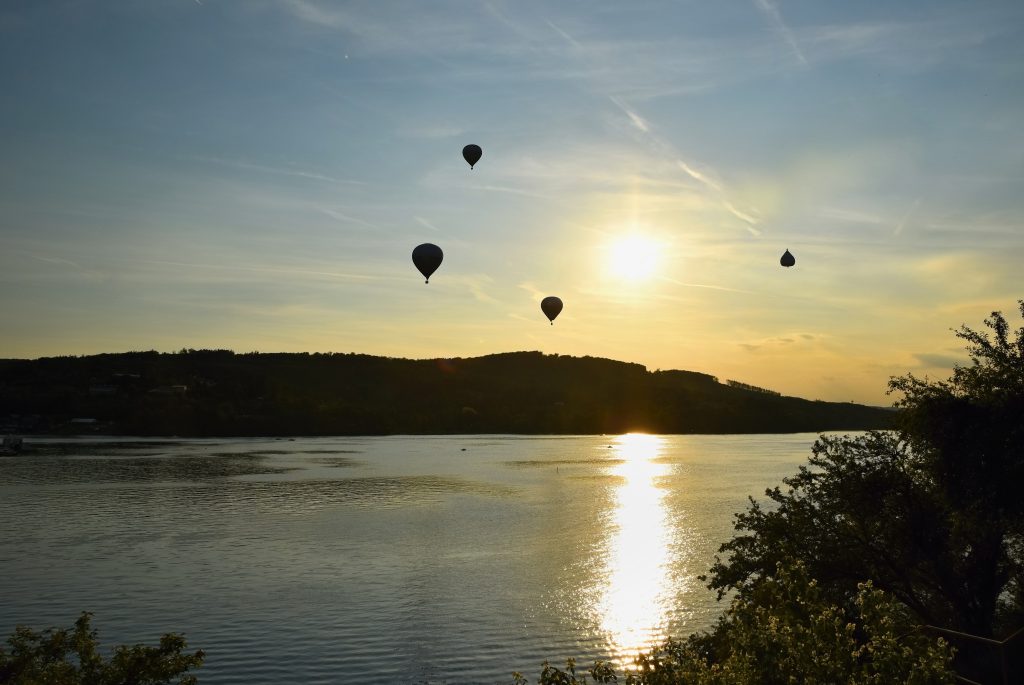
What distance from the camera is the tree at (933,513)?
29953 mm

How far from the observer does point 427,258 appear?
87188 millimetres

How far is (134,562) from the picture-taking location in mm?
64875

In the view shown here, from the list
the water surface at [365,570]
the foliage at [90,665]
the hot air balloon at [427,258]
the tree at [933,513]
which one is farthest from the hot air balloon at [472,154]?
→ the foliage at [90,665]

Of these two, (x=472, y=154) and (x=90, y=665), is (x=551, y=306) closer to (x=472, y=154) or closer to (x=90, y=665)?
(x=472, y=154)

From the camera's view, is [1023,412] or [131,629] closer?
[1023,412]

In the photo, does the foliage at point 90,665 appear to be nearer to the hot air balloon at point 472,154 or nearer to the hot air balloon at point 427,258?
the hot air balloon at point 427,258

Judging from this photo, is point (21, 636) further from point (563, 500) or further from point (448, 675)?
point (563, 500)

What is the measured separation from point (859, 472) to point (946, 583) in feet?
15.8

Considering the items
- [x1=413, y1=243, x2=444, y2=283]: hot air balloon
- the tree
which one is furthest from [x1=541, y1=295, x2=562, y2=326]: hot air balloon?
the tree

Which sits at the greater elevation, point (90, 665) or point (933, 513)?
point (933, 513)

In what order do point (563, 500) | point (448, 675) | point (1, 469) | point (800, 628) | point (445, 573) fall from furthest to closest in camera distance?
point (1, 469), point (563, 500), point (445, 573), point (448, 675), point (800, 628)

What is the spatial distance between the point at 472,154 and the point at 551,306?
22701 millimetres

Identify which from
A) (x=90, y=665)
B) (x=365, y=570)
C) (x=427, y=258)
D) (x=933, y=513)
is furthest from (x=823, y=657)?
(x=427, y=258)

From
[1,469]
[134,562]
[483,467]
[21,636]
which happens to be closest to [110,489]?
[1,469]
